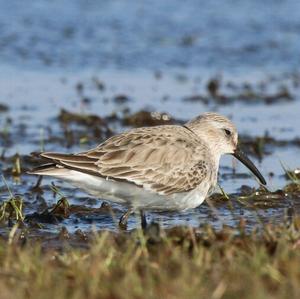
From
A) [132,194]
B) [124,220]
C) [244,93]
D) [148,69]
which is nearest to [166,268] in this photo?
[132,194]

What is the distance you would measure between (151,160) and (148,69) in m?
7.30

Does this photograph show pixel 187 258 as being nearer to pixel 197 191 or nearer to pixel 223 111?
pixel 197 191

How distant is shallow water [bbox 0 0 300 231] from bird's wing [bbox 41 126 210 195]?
0.98 meters

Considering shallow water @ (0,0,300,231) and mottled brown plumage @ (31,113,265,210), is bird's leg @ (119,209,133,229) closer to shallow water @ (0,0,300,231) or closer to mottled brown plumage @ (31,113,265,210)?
mottled brown plumage @ (31,113,265,210)

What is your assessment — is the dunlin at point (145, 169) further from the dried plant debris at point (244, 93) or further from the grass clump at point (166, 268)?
the dried plant debris at point (244, 93)

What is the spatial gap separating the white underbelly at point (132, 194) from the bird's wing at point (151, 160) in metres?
0.05

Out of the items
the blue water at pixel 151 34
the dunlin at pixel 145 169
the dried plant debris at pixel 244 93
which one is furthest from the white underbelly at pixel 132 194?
the blue water at pixel 151 34

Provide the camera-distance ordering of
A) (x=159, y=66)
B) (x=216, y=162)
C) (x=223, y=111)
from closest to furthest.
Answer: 1. (x=216, y=162)
2. (x=223, y=111)
3. (x=159, y=66)

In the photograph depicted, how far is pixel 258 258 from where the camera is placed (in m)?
5.68

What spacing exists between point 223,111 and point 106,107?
1.56m

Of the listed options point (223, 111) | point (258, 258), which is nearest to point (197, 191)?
point (258, 258)

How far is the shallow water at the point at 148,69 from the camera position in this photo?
37.6 ft

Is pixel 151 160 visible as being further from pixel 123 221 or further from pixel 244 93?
pixel 244 93

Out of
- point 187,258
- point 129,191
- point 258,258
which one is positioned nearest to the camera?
point 258,258
